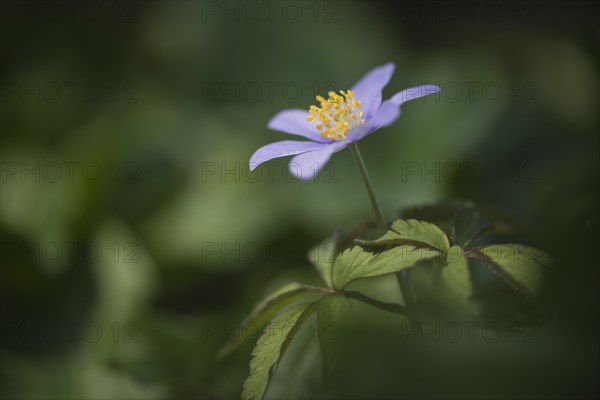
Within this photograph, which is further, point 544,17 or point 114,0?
point 114,0

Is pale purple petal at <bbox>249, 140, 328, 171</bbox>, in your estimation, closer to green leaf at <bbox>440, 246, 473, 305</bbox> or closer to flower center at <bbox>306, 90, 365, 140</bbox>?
flower center at <bbox>306, 90, 365, 140</bbox>

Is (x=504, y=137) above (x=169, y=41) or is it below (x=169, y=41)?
below

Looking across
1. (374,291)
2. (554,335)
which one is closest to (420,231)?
(554,335)

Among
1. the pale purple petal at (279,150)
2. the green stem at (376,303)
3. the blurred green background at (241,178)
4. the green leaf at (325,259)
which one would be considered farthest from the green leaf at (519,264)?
the pale purple petal at (279,150)

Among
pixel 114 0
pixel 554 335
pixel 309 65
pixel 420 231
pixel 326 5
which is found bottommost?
pixel 554 335

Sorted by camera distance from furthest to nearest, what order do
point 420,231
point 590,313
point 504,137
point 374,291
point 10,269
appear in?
point 504,137 → point 10,269 → point 374,291 → point 420,231 → point 590,313

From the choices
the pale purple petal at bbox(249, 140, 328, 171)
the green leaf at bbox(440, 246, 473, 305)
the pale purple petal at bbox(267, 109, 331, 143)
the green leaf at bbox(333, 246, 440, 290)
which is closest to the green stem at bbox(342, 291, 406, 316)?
the green leaf at bbox(333, 246, 440, 290)

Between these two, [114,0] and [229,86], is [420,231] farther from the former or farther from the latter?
[114,0]

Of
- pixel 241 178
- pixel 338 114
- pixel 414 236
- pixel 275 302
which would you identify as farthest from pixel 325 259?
pixel 241 178
